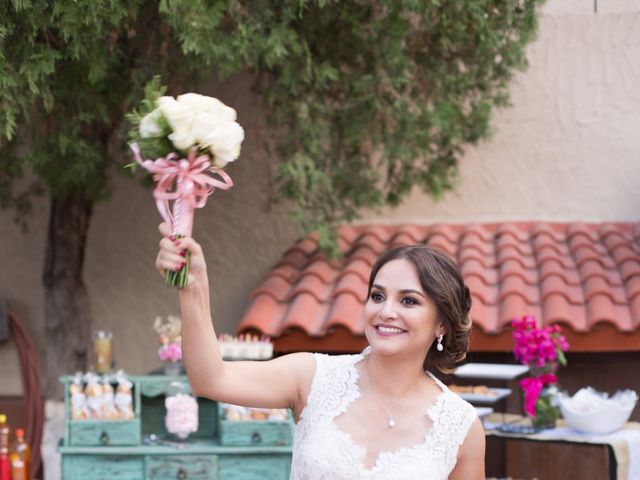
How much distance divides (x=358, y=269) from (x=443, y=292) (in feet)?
16.4

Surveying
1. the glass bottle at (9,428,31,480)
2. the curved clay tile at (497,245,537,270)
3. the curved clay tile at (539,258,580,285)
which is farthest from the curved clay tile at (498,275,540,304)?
the glass bottle at (9,428,31,480)

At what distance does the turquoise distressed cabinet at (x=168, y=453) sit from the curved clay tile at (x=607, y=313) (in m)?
2.20

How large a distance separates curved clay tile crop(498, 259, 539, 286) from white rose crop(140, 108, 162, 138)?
5.50 metres

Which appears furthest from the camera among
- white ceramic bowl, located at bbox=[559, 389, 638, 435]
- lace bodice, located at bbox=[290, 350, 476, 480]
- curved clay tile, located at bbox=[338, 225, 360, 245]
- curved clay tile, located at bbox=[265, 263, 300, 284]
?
curved clay tile, located at bbox=[338, 225, 360, 245]

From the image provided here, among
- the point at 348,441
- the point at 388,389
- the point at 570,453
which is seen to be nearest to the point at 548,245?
the point at 570,453

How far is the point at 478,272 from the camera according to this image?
7.84 meters

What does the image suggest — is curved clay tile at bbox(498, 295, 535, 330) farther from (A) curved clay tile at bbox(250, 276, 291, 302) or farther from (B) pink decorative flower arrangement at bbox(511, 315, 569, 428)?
(A) curved clay tile at bbox(250, 276, 291, 302)

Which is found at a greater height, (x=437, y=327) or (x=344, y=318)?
(x=344, y=318)

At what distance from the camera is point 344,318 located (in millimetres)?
7238

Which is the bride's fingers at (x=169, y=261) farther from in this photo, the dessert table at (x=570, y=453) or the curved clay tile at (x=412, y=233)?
the curved clay tile at (x=412, y=233)

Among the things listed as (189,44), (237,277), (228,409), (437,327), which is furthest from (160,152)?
(237,277)

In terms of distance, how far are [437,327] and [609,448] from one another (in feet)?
11.7

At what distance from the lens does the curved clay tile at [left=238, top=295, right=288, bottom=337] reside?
726 centimetres

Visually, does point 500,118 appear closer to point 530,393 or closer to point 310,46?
point 310,46
